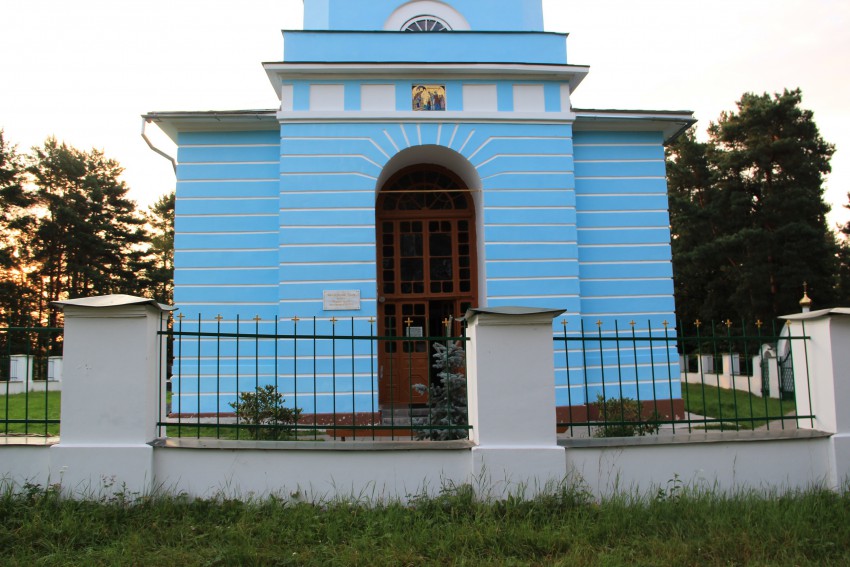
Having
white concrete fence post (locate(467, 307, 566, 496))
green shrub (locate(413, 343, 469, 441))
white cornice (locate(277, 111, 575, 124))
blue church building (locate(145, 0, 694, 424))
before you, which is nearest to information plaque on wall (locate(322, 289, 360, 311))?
blue church building (locate(145, 0, 694, 424))

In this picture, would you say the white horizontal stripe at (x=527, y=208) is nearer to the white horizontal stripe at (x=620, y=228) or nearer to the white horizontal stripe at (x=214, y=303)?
the white horizontal stripe at (x=620, y=228)

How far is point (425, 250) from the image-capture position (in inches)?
465

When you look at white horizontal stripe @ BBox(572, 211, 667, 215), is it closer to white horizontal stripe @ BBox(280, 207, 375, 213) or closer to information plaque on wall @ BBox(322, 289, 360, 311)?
white horizontal stripe @ BBox(280, 207, 375, 213)

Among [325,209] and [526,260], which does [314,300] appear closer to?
[325,209]

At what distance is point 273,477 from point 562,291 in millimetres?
6664

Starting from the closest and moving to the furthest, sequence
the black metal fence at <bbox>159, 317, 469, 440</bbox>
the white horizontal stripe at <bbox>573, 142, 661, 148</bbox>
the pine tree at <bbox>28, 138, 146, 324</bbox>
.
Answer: the black metal fence at <bbox>159, 317, 469, 440</bbox> → the white horizontal stripe at <bbox>573, 142, 661, 148</bbox> → the pine tree at <bbox>28, 138, 146, 324</bbox>

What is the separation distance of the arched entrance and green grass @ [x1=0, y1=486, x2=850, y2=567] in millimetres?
6647

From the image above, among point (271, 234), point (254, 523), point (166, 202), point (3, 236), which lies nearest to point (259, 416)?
point (254, 523)

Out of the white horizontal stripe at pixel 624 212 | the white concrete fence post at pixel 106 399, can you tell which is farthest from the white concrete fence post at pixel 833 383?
the white horizontal stripe at pixel 624 212

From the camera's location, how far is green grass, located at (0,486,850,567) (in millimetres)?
4137

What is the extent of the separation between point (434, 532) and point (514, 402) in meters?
1.21

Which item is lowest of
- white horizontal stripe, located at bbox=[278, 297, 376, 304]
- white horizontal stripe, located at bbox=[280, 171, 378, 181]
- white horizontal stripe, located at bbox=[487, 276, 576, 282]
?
white horizontal stripe, located at bbox=[278, 297, 376, 304]

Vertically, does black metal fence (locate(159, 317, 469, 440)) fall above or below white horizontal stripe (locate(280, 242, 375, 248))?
below

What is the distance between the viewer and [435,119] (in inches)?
422
